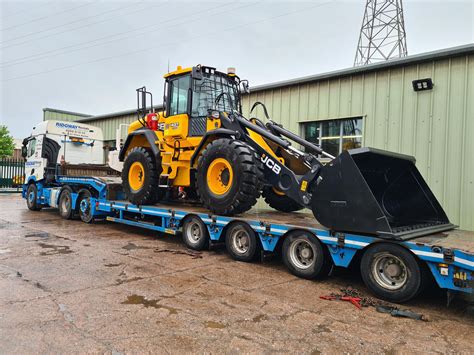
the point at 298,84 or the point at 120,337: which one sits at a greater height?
the point at 298,84

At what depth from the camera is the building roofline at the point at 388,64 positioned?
837 centimetres

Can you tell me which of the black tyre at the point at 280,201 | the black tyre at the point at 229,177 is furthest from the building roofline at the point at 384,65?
the black tyre at the point at 229,177

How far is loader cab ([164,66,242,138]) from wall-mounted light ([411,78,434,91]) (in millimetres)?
4208

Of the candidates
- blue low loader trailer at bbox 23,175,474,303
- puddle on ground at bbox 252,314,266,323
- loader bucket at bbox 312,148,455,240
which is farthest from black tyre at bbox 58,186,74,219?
puddle on ground at bbox 252,314,266,323

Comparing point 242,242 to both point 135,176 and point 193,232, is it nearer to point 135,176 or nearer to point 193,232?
point 193,232

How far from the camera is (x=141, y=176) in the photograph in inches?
363

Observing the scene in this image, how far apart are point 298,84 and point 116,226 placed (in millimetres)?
6786

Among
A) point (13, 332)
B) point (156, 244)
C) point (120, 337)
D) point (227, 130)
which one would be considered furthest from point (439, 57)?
point (13, 332)

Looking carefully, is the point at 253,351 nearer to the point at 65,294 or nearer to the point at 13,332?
the point at 13,332

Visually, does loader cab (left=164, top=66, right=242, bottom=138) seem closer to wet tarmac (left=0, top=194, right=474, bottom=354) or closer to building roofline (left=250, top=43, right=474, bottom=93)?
wet tarmac (left=0, top=194, right=474, bottom=354)

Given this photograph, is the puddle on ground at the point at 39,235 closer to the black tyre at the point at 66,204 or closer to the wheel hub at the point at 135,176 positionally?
the wheel hub at the point at 135,176

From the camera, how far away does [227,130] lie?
24.0 ft

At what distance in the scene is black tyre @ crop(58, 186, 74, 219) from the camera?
39.5 feet

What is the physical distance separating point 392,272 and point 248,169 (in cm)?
281
